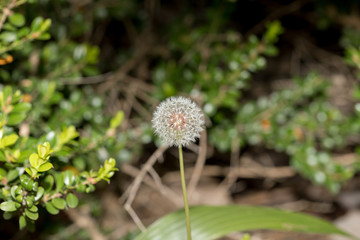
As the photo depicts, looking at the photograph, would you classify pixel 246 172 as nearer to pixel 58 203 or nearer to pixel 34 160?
pixel 58 203

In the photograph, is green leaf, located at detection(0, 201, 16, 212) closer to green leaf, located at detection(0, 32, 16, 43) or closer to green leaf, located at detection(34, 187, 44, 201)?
green leaf, located at detection(34, 187, 44, 201)

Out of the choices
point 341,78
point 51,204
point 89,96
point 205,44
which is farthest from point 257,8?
point 51,204

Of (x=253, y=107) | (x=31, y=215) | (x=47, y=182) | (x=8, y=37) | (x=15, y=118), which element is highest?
(x=253, y=107)

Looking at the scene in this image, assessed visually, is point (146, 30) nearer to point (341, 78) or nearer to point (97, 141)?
point (97, 141)

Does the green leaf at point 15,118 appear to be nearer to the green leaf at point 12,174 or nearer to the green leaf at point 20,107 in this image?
the green leaf at point 20,107

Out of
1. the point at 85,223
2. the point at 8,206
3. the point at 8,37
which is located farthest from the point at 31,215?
the point at 85,223

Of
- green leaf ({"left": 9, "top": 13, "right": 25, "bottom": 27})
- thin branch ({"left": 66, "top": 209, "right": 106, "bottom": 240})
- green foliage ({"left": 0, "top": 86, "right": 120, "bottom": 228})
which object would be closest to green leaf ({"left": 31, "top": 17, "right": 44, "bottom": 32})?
green leaf ({"left": 9, "top": 13, "right": 25, "bottom": 27})
